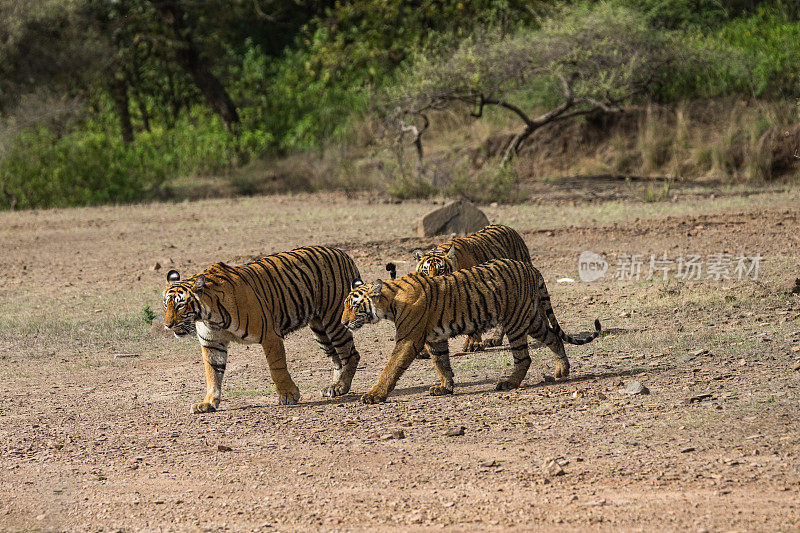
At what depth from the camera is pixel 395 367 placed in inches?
284

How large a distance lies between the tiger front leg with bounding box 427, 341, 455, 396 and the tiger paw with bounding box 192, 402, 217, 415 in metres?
1.52

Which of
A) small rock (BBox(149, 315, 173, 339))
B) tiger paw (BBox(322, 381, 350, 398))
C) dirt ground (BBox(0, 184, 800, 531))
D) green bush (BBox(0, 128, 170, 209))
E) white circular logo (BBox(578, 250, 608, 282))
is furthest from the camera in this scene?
green bush (BBox(0, 128, 170, 209))

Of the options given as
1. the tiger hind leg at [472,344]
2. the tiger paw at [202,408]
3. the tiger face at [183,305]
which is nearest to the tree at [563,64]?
the tiger hind leg at [472,344]

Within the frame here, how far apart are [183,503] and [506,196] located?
1425 centimetres

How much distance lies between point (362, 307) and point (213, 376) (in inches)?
46.2

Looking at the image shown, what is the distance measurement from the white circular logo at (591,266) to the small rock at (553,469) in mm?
6348

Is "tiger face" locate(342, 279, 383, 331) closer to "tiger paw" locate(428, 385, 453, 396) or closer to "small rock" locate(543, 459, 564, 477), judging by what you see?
"tiger paw" locate(428, 385, 453, 396)

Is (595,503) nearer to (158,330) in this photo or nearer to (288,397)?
(288,397)

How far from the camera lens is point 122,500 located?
18.5 ft

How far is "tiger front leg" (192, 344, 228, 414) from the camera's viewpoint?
23.9 ft

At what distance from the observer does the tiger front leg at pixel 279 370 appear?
7.29m

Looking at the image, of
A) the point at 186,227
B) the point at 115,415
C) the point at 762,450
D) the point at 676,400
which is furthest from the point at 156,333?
the point at 186,227

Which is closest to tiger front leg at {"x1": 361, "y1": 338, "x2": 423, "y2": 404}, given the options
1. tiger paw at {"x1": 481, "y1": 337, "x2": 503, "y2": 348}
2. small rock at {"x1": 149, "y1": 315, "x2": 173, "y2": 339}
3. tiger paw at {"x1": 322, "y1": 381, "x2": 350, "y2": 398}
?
tiger paw at {"x1": 322, "y1": 381, "x2": 350, "y2": 398}

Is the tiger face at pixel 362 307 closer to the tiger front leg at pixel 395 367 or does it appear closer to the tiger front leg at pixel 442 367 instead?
the tiger front leg at pixel 395 367
